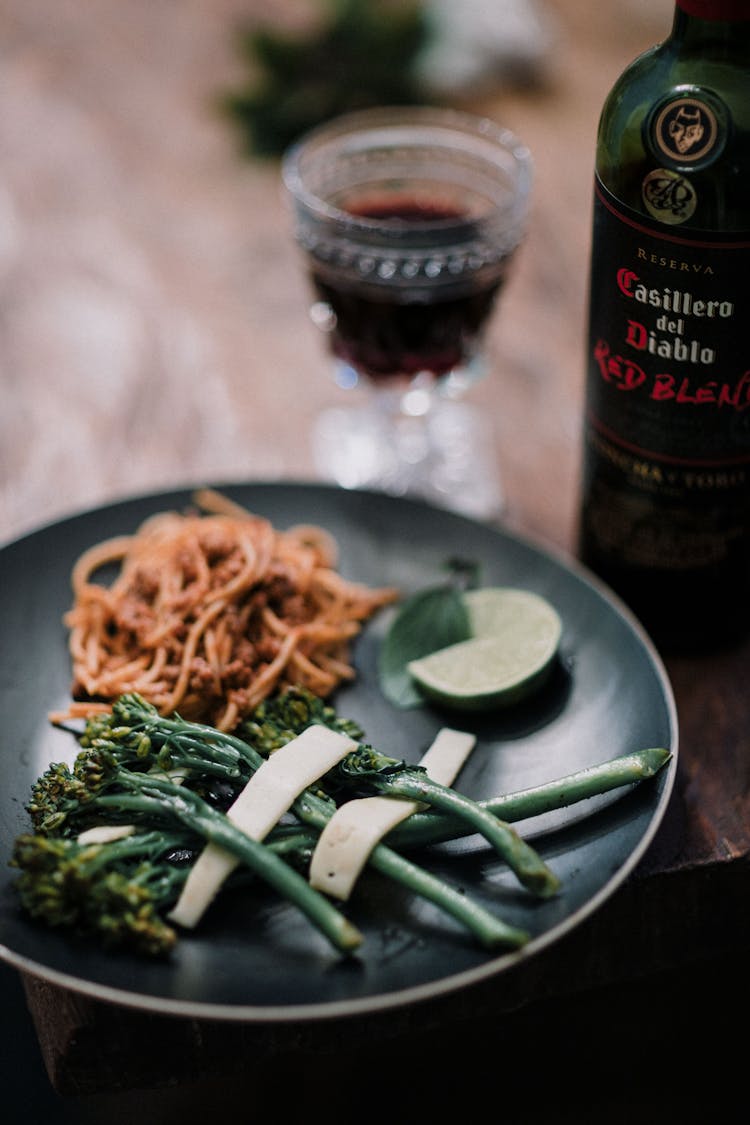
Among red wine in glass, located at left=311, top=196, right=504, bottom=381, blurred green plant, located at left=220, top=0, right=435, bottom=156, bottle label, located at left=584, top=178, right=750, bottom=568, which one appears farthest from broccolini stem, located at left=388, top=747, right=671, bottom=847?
blurred green plant, located at left=220, top=0, right=435, bottom=156

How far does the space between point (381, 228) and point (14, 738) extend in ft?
2.59

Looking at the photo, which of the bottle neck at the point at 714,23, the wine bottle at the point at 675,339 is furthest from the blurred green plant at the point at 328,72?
the bottle neck at the point at 714,23

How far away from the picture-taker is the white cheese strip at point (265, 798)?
1.10m

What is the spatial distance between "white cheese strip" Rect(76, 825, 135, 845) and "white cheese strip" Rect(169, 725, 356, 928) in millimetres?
75

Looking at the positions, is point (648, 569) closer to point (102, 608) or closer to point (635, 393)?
point (635, 393)

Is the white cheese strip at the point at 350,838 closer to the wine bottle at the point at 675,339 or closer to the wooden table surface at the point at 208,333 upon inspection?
the wooden table surface at the point at 208,333

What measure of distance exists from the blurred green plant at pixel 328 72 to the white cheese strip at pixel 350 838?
1.84 meters

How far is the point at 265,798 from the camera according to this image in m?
1.17

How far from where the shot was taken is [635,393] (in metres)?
1.36

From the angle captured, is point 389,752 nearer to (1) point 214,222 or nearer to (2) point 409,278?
(2) point 409,278

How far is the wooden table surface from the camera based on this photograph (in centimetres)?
136

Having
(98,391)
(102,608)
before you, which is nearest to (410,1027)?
(102,608)

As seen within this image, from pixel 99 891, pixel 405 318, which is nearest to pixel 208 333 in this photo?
pixel 405 318

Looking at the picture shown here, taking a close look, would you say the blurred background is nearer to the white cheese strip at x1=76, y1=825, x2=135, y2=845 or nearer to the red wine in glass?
the red wine in glass
